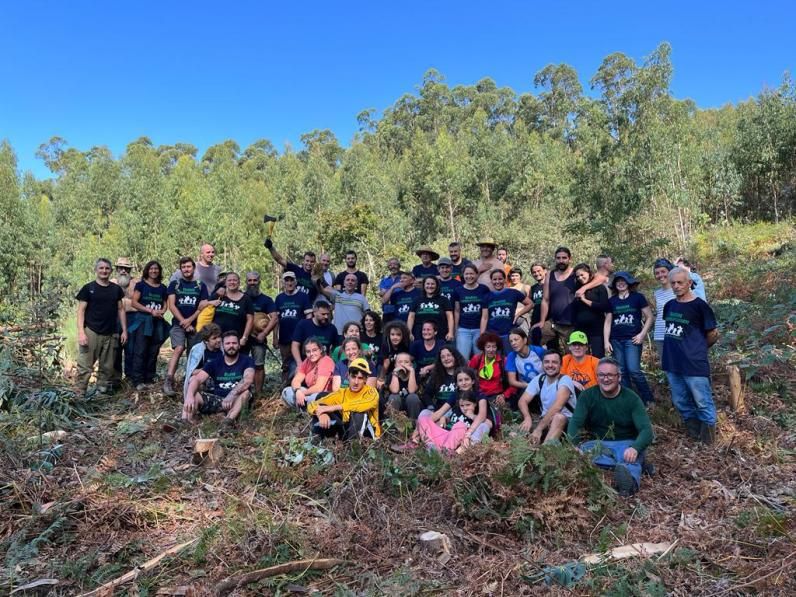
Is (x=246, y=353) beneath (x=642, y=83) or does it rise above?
beneath

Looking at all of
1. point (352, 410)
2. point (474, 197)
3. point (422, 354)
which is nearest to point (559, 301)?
point (422, 354)

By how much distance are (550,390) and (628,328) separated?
53.5 inches

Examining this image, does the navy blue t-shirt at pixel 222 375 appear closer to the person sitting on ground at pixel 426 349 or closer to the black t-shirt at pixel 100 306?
the black t-shirt at pixel 100 306

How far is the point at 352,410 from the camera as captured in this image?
5.39 meters

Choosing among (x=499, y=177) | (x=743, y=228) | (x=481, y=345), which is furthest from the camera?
(x=499, y=177)

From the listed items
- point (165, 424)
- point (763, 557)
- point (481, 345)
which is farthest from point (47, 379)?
point (763, 557)

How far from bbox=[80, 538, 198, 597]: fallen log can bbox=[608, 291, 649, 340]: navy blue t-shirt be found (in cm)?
462

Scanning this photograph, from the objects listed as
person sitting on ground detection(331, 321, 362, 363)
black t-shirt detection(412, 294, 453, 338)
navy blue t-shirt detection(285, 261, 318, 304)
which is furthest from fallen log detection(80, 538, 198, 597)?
navy blue t-shirt detection(285, 261, 318, 304)

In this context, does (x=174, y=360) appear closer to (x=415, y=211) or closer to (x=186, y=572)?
(x=186, y=572)

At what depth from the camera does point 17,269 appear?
25.6 metres

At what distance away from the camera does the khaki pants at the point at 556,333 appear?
6402 mm

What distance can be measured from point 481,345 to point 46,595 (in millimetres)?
4195

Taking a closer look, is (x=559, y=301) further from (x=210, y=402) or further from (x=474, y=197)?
(x=474, y=197)

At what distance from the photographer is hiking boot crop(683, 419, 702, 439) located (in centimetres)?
537
